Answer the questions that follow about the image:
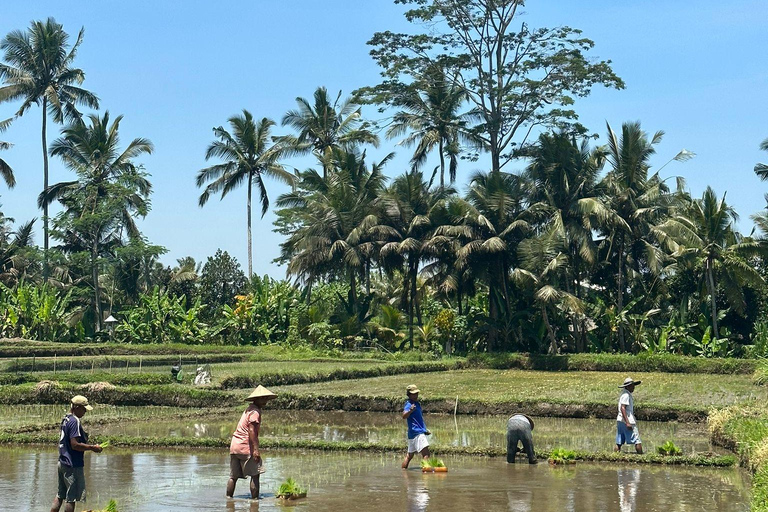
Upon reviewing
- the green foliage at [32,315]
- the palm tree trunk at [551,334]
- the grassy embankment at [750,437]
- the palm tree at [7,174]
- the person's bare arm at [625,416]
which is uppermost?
the palm tree at [7,174]

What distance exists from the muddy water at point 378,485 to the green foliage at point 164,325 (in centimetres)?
2595

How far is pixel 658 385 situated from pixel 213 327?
22.7m

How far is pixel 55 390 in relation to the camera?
2250cm

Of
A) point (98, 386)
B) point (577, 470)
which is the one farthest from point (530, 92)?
point (577, 470)

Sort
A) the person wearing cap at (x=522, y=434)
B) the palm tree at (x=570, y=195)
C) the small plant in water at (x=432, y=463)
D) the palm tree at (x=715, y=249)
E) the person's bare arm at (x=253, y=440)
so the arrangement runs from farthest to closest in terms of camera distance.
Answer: the palm tree at (x=570, y=195)
the palm tree at (x=715, y=249)
the person wearing cap at (x=522, y=434)
the small plant in water at (x=432, y=463)
the person's bare arm at (x=253, y=440)

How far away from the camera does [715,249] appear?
3338cm

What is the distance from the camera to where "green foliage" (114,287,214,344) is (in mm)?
41281

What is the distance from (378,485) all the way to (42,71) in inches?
1647

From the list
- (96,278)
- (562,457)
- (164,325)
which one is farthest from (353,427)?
(96,278)

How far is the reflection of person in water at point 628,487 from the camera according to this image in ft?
36.1

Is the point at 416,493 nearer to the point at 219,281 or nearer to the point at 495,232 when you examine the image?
the point at 495,232

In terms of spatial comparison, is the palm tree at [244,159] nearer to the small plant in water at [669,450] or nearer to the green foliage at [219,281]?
the green foliage at [219,281]

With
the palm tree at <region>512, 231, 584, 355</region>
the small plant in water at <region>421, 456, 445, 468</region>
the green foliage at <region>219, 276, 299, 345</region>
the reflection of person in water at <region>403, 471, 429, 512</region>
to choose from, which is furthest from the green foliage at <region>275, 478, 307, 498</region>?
the green foliage at <region>219, 276, 299, 345</region>

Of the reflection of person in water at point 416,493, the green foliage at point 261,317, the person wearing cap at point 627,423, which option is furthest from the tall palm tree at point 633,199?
the reflection of person in water at point 416,493
